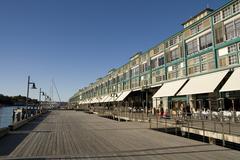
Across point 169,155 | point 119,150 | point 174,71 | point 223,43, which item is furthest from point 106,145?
point 174,71

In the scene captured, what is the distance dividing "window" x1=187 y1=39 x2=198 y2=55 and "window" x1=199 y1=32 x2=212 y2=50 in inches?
38.7

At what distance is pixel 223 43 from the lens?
2525 cm

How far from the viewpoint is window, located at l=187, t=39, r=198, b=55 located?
3031 cm

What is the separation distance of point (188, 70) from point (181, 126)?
14.0 m

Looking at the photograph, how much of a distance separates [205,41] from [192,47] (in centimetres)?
275

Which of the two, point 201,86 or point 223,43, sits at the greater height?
point 223,43

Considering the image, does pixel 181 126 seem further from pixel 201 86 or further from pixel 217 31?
pixel 217 31

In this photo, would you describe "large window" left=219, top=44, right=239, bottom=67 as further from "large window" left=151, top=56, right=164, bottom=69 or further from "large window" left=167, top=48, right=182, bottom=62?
"large window" left=151, top=56, right=164, bottom=69

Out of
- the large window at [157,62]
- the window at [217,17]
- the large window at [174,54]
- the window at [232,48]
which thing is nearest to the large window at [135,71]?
the large window at [157,62]

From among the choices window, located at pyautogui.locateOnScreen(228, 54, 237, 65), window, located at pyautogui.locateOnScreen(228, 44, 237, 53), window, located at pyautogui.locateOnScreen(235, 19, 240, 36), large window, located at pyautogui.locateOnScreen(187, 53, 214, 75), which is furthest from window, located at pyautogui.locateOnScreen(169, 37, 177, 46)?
window, located at pyautogui.locateOnScreen(235, 19, 240, 36)

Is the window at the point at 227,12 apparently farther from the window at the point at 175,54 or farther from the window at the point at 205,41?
the window at the point at 175,54

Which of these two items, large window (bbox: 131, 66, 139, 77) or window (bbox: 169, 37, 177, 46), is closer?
window (bbox: 169, 37, 177, 46)

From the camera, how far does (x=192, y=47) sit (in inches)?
1228

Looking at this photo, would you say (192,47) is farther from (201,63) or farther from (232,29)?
(232,29)
